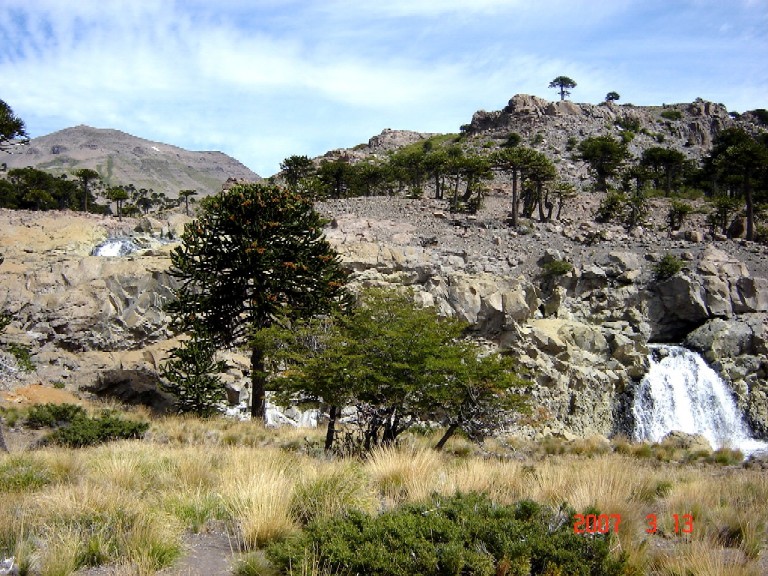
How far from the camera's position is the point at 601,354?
30109mm

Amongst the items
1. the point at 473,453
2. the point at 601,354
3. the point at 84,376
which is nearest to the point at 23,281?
the point at 84,376

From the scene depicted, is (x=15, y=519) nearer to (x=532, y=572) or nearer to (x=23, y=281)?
(x=532, y=572)

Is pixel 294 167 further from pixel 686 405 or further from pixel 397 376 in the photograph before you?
pixel 397 376

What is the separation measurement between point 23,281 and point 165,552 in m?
26.7

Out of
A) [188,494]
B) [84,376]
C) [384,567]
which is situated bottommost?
[84,376]

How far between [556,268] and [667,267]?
23.7 ft

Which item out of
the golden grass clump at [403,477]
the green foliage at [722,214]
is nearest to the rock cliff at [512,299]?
the green foliage at [722,214]

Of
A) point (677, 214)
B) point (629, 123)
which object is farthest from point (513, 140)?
point (677, 214)

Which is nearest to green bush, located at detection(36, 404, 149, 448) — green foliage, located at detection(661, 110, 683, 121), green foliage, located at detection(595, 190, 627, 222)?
green foliage, located at detection(595, 190, 627, 222)

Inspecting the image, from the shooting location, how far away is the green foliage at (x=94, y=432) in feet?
45.1

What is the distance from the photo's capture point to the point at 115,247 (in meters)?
37.1

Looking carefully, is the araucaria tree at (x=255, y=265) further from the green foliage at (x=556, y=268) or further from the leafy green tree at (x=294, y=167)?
the leafy green tree at (x=294, y=167)
